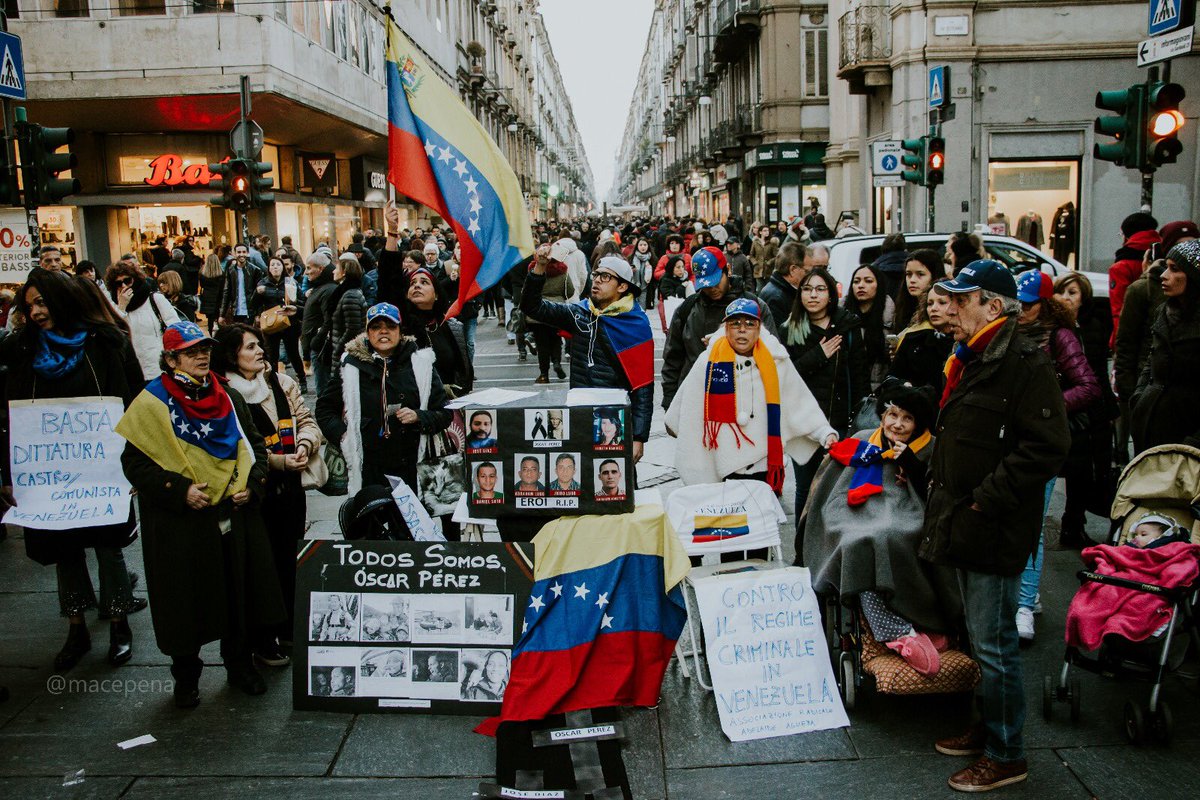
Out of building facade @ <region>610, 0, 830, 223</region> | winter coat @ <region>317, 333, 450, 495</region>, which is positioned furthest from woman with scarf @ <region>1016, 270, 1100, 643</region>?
building facade @ <region>610, 0, 830, 223</region>

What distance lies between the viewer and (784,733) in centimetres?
458

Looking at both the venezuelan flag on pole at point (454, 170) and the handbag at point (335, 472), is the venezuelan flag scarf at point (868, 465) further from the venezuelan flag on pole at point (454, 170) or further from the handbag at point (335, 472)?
the handbag at point (335, 472)

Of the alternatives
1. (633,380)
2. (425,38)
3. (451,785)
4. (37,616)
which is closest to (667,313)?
(633,380)

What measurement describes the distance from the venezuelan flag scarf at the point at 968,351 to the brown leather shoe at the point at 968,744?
54.6 inches

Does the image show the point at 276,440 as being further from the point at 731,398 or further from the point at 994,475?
the point at 994,475

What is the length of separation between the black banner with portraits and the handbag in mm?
1193

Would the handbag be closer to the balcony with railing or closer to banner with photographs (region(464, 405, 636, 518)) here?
banner with photographs (region(464, 405, 636, 518))

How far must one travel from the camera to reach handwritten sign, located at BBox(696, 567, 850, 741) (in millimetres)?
4641

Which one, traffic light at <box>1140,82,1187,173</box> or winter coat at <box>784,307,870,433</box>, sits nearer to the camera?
winter coat at <box>784,307,870,433</box>

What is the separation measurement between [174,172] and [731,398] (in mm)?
21453

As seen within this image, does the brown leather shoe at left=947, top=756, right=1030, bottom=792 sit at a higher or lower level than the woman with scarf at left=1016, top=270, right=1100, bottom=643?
lower

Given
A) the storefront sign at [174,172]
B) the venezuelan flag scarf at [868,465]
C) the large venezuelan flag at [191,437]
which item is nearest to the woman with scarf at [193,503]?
the large venezuelan flag at [191,437]

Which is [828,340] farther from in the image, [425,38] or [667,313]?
[425,38]

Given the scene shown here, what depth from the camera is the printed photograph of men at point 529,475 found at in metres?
4.74
